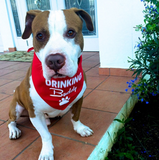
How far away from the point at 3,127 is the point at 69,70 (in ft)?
3.82

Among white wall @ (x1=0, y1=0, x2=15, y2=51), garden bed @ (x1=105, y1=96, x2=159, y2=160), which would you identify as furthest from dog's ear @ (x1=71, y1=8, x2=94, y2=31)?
white wall @ (x1=0, y1=0, x2=15, y2=51)

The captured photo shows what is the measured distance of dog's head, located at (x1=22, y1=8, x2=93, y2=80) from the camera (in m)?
1.08

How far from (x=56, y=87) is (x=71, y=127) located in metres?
0.55

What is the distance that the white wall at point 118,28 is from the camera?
254 centimetres

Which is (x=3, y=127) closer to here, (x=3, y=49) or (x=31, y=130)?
(x=31, y=130)

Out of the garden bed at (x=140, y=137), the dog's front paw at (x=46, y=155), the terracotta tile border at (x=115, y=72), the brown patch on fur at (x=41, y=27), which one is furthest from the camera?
the terracotta tile border at (x=115, y=72)

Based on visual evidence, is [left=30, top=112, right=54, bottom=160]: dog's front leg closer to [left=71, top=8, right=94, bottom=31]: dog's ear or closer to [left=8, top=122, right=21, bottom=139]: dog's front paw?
[left=8, top=122, right=21, bottom=139]: dog's front paw

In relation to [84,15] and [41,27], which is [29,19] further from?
[84,15]

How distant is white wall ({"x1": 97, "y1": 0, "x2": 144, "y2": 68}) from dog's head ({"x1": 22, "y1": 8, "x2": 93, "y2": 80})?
1516 mm

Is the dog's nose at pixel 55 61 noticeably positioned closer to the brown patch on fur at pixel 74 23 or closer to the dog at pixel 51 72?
the dog at pixel 51 72

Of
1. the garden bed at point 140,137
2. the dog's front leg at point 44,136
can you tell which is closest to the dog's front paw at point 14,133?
the dog's front leg at point 44,136

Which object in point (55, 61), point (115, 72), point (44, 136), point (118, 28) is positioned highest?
point (55, 61)

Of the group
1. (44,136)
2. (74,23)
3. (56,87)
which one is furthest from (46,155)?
(74,23)

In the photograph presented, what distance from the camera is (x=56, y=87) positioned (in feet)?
4.67
